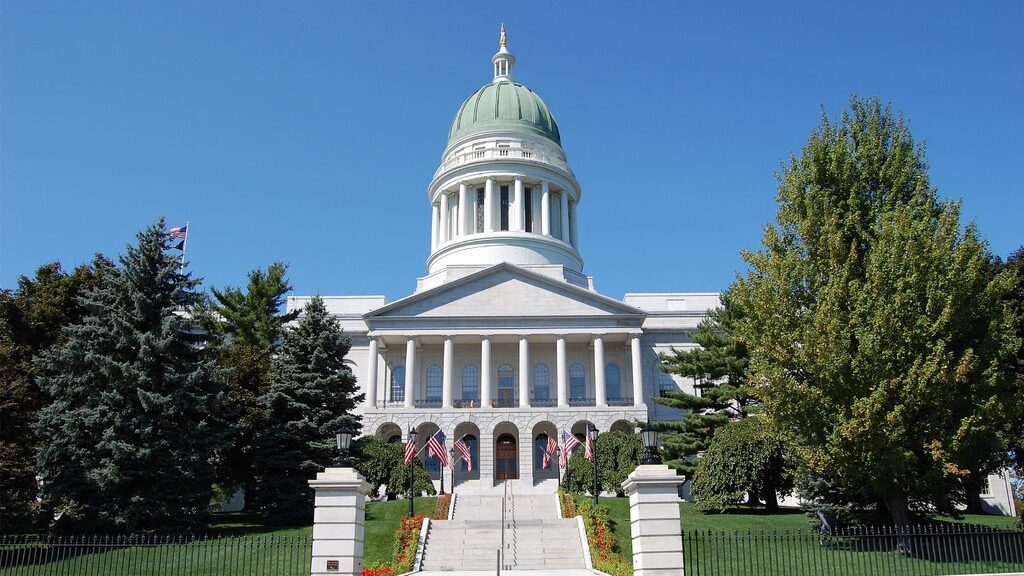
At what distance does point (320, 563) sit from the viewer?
15602mm

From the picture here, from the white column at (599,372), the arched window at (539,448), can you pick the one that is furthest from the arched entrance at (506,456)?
the white column at (599,372)

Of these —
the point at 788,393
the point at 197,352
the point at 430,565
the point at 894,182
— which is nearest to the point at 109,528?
the point at 197,352

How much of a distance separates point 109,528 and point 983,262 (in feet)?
77.7

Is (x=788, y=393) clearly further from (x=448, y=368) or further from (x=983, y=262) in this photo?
(x=448, y=368)

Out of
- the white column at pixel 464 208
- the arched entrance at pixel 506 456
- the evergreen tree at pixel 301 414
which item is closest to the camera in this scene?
the evergreen tree at pixel 301 414

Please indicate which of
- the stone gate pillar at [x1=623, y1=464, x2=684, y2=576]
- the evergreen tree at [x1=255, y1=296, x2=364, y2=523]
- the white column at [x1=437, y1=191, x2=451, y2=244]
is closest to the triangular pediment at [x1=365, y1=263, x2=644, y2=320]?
the white column at [x1=437, y1=191, x2=451, y2=244]

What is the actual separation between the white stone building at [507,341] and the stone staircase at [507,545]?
14629 mm

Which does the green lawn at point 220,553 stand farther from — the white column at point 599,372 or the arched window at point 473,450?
the white column at point 599,372

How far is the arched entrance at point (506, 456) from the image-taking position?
150 ft

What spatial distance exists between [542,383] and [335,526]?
33.8m

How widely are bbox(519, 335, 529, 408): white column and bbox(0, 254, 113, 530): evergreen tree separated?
72.5ft

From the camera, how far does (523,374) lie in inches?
1818

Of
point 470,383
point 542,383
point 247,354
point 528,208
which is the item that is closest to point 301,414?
point 247,354

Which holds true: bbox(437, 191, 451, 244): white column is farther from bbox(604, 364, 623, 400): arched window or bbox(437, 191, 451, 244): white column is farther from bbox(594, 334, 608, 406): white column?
bbox(594, 334, 608, 406): white column
